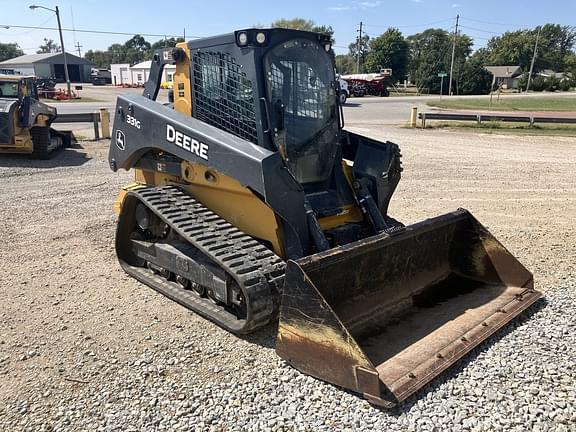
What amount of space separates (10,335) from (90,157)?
9.47 m

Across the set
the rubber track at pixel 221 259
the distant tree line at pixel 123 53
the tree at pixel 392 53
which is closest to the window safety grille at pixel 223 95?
the rubber track at pixel 221 259

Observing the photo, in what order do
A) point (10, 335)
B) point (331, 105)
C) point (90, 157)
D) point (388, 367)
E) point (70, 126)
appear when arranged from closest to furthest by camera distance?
point (388, 367) → point (10, 335) → point (331, 105) → point (90, 157) → point (70, 126)

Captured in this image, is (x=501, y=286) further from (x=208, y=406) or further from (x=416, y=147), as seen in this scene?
(x=416, y=147)

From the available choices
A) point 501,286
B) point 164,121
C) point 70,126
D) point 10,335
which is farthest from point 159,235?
point 70,126

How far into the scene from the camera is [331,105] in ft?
16.9

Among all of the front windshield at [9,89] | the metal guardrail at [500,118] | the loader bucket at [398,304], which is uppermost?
the front windshield at [9,89]

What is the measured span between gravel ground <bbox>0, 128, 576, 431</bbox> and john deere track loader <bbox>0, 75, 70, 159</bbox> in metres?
5.53

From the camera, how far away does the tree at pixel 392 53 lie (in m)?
68.0

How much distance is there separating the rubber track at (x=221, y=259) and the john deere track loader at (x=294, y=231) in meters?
0.01

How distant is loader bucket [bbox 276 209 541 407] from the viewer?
339cm

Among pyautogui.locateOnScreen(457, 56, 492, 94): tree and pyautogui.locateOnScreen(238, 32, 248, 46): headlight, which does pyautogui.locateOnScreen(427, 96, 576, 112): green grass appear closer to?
pyautogui.locateOnScreen(457, 56, 492, 94): tree

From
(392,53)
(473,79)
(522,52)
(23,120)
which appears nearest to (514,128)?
(23,120)

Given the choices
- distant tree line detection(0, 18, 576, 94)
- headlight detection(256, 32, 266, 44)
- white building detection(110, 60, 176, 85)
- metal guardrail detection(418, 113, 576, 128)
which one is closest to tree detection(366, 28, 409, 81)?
distant tree line detection(0, 18, 576, 94)

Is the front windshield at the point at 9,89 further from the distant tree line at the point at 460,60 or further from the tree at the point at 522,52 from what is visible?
the tree at the point at 522,52
